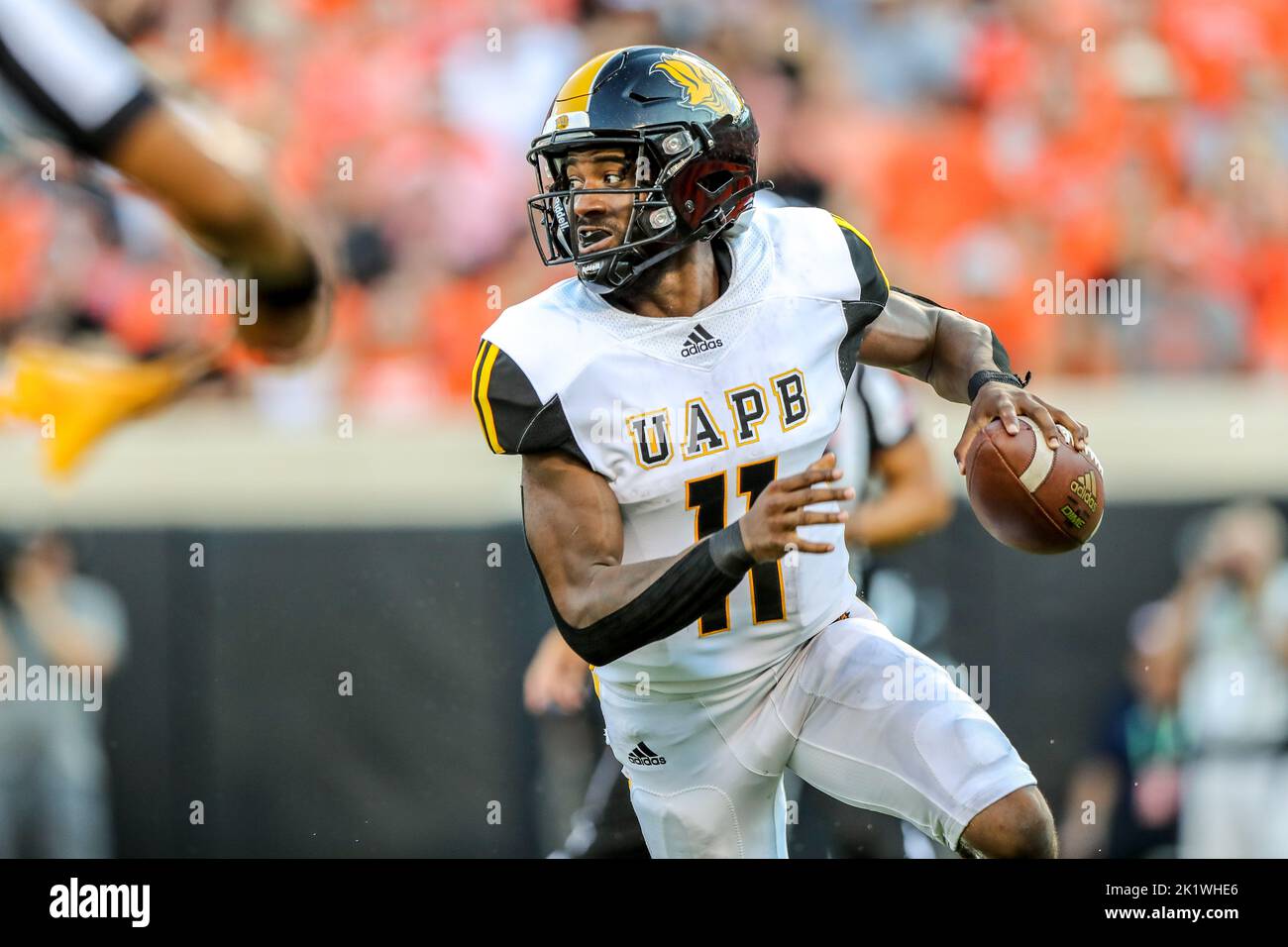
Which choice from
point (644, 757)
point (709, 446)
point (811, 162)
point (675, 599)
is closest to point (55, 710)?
point (644, 757)

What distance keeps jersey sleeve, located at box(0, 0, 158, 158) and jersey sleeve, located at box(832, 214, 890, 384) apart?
143cm

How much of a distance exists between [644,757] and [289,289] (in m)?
1.32

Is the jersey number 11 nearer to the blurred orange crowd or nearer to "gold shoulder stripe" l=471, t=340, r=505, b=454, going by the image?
"gold shoulder stripe" l=471, t=340, r=505, b=454

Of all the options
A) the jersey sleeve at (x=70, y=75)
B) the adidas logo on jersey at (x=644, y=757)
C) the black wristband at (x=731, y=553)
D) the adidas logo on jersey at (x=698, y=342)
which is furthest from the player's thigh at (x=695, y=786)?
the jersey sleeve at (x=70, y=75)

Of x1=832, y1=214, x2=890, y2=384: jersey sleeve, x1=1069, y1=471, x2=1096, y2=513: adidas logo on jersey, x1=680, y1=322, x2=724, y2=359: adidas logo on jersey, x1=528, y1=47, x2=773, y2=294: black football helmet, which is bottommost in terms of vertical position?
x1=1069, y1=471, x2=1096, y2=513: adidas logo on jersey

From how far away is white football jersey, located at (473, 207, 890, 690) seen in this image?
3.16m

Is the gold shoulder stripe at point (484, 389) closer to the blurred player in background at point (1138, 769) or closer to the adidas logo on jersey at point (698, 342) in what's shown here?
the adidas logo on jersey at point (698, 342)

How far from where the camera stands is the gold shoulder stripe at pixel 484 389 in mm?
3168

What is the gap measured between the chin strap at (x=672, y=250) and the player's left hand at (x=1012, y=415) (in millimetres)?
641

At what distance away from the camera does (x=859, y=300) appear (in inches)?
134

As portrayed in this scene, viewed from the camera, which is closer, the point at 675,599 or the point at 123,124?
the point at 675,599

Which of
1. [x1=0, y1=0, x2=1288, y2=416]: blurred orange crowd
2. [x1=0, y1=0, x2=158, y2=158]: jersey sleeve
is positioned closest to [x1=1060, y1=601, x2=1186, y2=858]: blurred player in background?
[x1=0, y1=0, x2=1288, y2=416]: blurred orange crowd

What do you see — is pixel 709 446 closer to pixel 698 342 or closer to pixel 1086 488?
pixel 698 342

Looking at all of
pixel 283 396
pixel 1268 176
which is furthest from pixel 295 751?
pixel 1268 176
